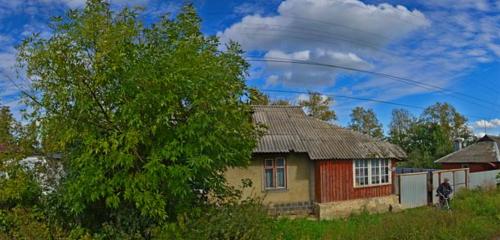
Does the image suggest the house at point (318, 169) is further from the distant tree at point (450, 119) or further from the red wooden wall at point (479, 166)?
the distant tree at point (450, 119)

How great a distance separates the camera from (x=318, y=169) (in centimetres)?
1922

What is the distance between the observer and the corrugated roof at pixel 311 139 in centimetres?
1895

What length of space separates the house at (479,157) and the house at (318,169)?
51.9 feet

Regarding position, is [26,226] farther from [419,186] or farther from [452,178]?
[452,178]

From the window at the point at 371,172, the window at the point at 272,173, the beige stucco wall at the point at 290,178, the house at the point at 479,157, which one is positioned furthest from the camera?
the house at the point at 479,157

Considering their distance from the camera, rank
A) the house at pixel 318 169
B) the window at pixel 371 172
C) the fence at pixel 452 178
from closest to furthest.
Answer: the house at pixel 318 169, the window at pixel 371 172, the fence at pixel 452 178

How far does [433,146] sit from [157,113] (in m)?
50.8

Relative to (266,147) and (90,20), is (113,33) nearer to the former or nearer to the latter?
(90,20)

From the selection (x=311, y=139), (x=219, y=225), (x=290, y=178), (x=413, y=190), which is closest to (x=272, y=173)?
(x=290, y=178)

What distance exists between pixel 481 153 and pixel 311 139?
70.4 feet

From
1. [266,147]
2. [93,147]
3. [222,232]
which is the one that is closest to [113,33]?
[93,147]

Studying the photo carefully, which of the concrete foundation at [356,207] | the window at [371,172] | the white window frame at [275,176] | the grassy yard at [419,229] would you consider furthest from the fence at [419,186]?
the grassy yard at [419,229]

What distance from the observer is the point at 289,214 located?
18.9m

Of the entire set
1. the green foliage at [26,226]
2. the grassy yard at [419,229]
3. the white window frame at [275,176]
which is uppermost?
the white window frame at [275,176]
